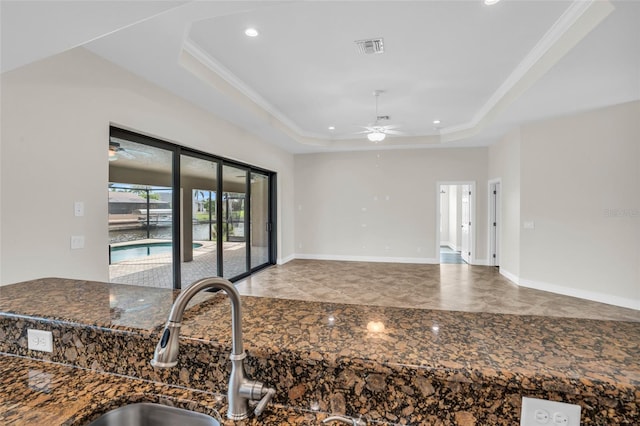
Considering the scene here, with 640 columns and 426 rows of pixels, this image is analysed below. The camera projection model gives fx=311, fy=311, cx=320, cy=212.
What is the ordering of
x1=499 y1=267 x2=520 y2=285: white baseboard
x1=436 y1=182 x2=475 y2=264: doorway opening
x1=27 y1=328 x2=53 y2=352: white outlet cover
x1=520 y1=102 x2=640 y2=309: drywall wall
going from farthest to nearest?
x1=436 y1=182 x2=475 y2=264: doorway opening
x1=499 y1=267 x2=520 y2=285: white baseboard
x1=520 y1=102 x2=640 y2=309: drywall wall
x1=27 y1=328 x2=53 y2=352: white outlet cover

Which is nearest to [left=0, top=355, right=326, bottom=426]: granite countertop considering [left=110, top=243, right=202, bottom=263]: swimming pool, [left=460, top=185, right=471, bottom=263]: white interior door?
[left=110, top=243, right=202, bottom=263]: swimming pool

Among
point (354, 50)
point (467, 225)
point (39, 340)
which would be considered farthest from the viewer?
point (467, 225)

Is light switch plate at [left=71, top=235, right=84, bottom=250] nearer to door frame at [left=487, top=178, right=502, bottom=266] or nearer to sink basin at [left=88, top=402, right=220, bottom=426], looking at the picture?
sink basin at [left=88, top=402, right=220, bottom=426]

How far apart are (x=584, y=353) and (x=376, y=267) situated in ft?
22.0

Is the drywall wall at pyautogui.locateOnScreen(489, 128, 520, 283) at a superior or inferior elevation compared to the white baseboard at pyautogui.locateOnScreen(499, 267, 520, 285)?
superior

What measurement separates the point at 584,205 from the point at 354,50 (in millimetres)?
4454

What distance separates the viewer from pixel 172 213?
13.2ft

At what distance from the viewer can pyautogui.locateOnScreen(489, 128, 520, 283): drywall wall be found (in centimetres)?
588

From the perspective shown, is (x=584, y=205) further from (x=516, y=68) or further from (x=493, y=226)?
(x=516, y=68)

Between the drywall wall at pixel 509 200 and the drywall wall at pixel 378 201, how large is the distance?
92cm

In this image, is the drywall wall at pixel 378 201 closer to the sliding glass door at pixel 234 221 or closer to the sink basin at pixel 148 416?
the sliding glass door at pixel 234 221

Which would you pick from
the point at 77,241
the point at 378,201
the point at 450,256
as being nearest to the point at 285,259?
the point at 378,201

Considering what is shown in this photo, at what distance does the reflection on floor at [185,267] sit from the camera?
12.1 ft

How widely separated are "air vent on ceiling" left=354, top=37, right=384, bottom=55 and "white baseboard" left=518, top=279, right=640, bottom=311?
4.85 meters
